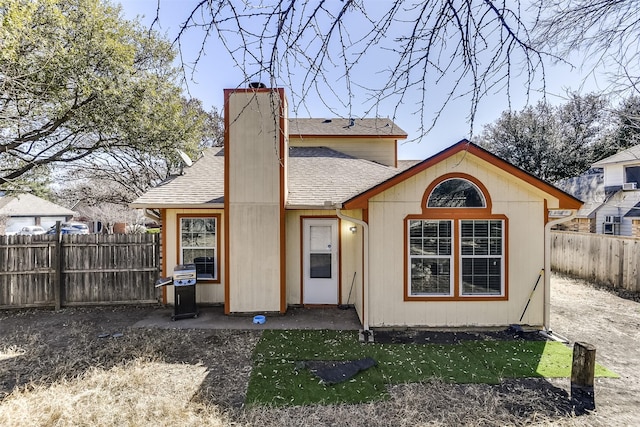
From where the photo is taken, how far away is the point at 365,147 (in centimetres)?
1249

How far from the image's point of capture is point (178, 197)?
7.46 metres

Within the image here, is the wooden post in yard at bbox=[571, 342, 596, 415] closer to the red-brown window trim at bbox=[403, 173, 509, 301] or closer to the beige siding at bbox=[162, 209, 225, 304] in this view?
the red-brown window trim at bbox=[403, 173, 509, 301]

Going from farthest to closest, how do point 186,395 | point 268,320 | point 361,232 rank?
1. point 361,232
2. point 268,320
3. point 186,395

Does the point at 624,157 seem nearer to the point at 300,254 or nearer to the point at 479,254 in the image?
the point at 479,254

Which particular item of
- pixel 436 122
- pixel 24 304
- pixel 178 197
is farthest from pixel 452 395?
pixel 24 304

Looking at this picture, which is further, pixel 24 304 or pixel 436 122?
pixel 24 304

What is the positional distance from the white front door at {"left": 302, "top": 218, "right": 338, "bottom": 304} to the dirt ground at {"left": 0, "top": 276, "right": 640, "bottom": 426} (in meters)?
2.08

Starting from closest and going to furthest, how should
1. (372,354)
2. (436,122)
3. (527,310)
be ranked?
1. (436,122)
2. (372,354)
3. (527,310)

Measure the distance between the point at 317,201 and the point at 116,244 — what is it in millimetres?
5300

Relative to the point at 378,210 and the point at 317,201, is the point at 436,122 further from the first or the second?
the point at 317,201

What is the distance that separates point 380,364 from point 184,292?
15.0ft

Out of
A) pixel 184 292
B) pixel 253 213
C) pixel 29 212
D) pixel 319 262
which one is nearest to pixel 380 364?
pixel 319 262

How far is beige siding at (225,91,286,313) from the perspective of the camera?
7.04 meters

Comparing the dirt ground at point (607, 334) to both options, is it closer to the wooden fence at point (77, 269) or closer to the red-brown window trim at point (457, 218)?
the red-brown window trim at point (457, 218)
